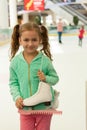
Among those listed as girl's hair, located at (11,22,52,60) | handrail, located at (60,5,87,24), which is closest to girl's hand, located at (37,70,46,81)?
girl's hair, located at (11,22,52,60)

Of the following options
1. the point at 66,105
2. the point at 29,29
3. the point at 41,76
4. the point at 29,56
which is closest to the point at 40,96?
the point at 41,76

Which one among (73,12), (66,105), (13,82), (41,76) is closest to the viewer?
(41,76)

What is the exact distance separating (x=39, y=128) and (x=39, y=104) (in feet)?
0.45

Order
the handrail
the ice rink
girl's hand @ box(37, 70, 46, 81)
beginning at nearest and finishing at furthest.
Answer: girl's hand @ box(37, 70, 46, 81), the ice rink, the handrail

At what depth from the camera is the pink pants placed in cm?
197

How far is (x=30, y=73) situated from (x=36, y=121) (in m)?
0.27

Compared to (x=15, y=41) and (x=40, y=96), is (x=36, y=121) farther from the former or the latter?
(x=15, y=41)

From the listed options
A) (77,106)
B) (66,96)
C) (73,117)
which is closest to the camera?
(73,117)

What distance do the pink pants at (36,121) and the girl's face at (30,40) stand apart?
0.35 metres

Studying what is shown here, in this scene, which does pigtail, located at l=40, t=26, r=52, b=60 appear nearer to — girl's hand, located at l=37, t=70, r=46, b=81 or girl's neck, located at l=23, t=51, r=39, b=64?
girl's neck, located at l=23, t=51, r=39, b=64

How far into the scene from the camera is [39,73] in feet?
6.28

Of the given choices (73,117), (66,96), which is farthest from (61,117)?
(66,96)

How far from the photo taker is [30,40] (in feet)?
6.41

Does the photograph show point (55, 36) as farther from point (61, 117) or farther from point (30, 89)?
point (30, 89)
